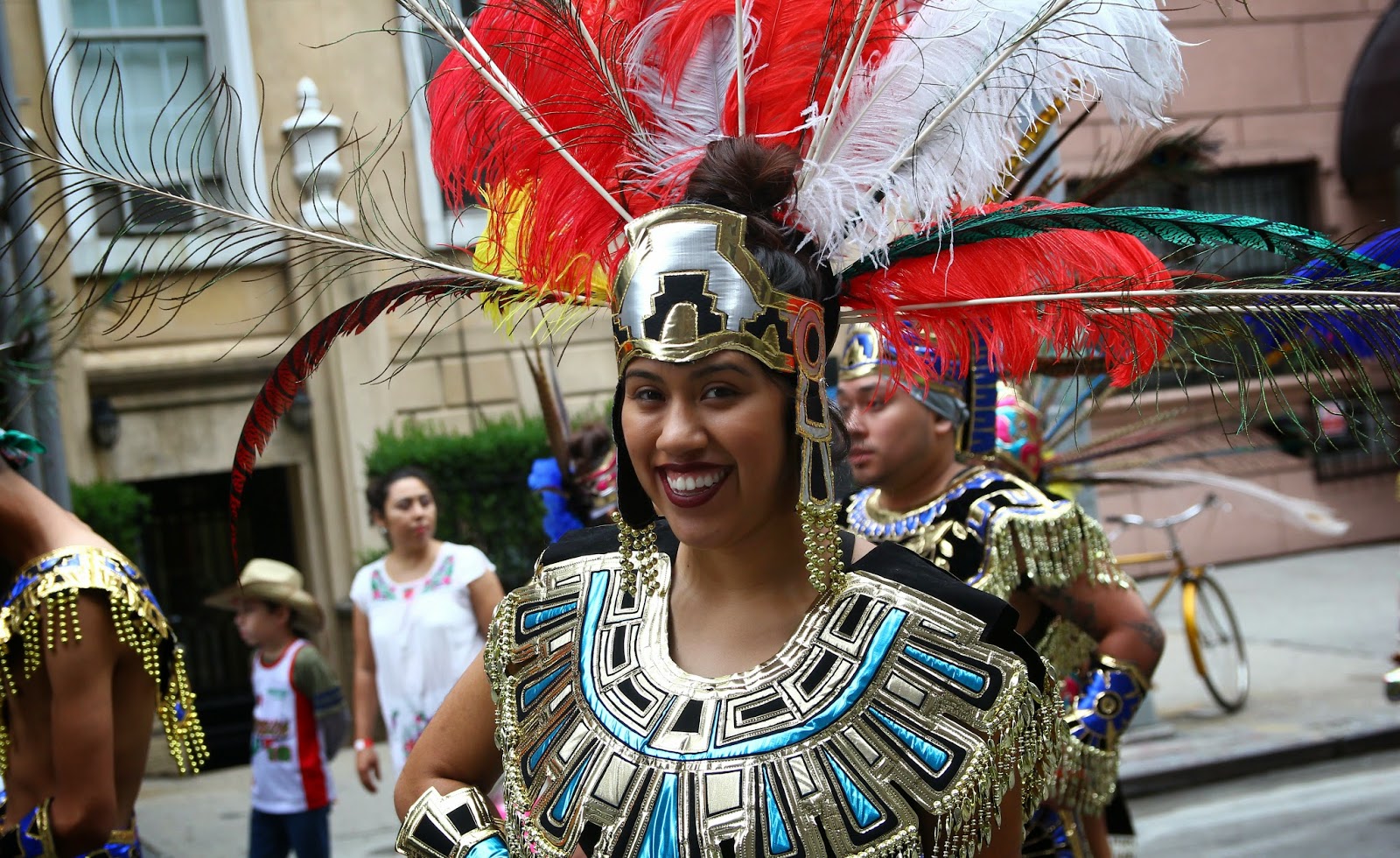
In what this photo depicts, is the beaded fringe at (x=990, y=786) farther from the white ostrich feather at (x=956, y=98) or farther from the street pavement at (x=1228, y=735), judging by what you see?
the street pavement at (x=1228, y=735)

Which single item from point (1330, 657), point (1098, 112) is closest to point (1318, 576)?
point (1330, 657)

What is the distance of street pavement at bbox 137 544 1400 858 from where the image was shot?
7402mm

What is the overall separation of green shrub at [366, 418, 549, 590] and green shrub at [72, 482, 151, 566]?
1485mm

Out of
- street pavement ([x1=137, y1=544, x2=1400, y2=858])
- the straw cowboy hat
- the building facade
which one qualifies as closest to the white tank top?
the straw cowboy hat

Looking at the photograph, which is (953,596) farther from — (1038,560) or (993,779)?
(1038,560)

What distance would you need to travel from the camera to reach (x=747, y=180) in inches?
89.0

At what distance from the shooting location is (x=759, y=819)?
81.7 inches

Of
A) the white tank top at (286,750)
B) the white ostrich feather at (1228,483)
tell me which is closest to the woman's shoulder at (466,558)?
the white tank top at (286,750)

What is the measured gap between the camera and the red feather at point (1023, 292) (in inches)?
89.8

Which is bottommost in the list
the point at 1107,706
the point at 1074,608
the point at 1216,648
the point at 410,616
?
the point at 1216,648

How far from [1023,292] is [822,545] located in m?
0.54

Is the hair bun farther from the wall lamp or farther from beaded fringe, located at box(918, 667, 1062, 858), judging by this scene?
the wall lamp

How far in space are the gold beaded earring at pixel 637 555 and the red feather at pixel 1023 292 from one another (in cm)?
53

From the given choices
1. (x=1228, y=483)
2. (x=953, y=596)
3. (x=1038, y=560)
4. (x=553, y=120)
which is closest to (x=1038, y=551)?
(x=1038, y=560)
